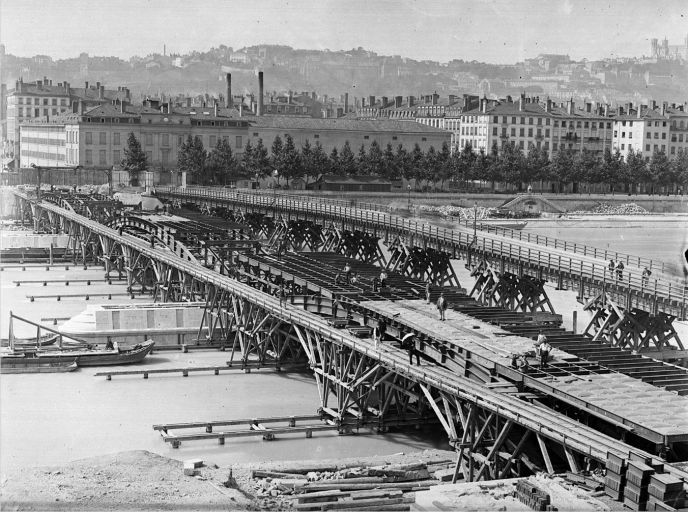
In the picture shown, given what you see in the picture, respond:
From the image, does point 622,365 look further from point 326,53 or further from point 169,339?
point 326,53

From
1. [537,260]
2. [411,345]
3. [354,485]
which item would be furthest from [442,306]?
[537,260]

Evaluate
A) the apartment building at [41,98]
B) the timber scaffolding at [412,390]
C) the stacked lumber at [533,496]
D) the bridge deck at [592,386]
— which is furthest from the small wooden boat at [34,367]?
the apartment building at [41,98]

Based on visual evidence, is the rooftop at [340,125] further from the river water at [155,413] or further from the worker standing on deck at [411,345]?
the worker standing on deck at [411,345]

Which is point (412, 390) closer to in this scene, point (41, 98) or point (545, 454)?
point (545, 454)

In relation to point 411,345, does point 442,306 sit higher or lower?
higher

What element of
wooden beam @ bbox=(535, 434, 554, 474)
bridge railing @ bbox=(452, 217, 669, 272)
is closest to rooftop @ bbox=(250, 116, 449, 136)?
bridge railing @ bbox=(452, 217, 669, 272)

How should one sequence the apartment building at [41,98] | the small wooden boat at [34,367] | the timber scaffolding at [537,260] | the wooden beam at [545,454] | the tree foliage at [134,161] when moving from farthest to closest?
the apartment building at [41,98] → the tree foliage at [134,161] → the small wooden boat at [34,367] → the timber scaffolding at [537,260] → the wooden beam at [545,454]
